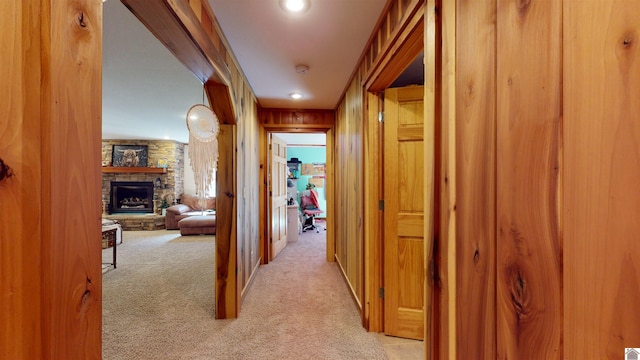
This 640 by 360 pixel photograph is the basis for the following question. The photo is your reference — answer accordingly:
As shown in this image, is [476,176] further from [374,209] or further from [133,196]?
[133,196]

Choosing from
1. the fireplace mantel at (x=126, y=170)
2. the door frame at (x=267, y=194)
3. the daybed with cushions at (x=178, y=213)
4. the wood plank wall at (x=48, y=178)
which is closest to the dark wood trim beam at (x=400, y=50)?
the wood plank wall at (x=48, y=178)

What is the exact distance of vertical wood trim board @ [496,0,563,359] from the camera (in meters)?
0.54

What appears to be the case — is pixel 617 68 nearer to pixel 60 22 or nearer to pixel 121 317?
pixel 60 22

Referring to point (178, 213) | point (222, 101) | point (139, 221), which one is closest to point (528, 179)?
point (222, 101)

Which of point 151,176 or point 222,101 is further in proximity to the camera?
point 151,176

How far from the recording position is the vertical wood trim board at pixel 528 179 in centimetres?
54

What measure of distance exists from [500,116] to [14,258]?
1.21 metres

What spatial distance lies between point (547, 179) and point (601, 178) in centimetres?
10

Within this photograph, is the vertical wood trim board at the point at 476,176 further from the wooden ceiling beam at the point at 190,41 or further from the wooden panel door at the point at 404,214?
the wooden ceiling beam at the point at 190,41

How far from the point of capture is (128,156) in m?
6.46

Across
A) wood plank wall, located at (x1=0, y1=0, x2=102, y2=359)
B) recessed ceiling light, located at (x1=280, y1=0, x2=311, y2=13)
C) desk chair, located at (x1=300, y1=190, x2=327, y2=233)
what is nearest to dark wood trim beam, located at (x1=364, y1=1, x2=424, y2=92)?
recessed ceiling light, located at (x1=280, y1=0, x2=311, y2=13)

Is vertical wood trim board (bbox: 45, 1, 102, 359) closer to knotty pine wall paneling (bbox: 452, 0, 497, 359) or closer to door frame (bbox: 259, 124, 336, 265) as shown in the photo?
knotty pine wall paneling (bbox: 452, 0, 497, 359)

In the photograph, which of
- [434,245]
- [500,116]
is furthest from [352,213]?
[500,116]

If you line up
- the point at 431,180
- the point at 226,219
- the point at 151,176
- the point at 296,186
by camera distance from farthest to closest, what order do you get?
1. the point at 296,186
2. the point at 151,176
3. the point at 226,219
4. the point at 431,180
